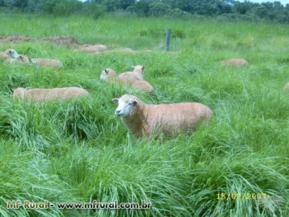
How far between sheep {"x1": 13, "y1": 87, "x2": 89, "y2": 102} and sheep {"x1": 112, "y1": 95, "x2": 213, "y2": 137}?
0.67m

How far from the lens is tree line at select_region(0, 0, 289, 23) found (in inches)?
1173

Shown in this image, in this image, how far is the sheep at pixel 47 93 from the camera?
6961mm

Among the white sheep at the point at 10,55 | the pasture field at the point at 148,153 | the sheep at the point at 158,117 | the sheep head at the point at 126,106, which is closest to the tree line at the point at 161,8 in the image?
the white sheep at the point at 10,55

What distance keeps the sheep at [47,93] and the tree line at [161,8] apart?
2183cm

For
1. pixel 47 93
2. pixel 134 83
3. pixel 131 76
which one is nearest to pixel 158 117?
pixel 47 93

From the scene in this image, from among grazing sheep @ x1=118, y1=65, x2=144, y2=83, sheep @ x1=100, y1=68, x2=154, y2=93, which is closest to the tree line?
grazing sheep @ x1=118, y1=65, x2=144, y2=83

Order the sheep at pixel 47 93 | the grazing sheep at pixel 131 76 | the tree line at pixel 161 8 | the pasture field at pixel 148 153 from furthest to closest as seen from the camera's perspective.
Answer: the tree line at pixel 161 8
the grazing sheep at pixel 131 76
the sheep at pixel 47 93
the pasture field at pixel 148 153

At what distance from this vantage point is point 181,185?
467 centimetres

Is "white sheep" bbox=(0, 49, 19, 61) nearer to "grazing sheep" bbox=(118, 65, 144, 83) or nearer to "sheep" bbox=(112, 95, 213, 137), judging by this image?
"grazing sheep" bbox=(118, 65, 144, 83)

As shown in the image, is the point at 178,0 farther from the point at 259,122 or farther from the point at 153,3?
the point at 259,122

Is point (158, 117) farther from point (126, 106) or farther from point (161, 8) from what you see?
point (161, 8)

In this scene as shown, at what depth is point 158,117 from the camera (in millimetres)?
6723

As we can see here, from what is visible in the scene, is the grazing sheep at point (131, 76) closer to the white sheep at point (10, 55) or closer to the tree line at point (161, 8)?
Result: the white sheep at point (10, 55)

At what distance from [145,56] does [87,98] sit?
6.19 meters
